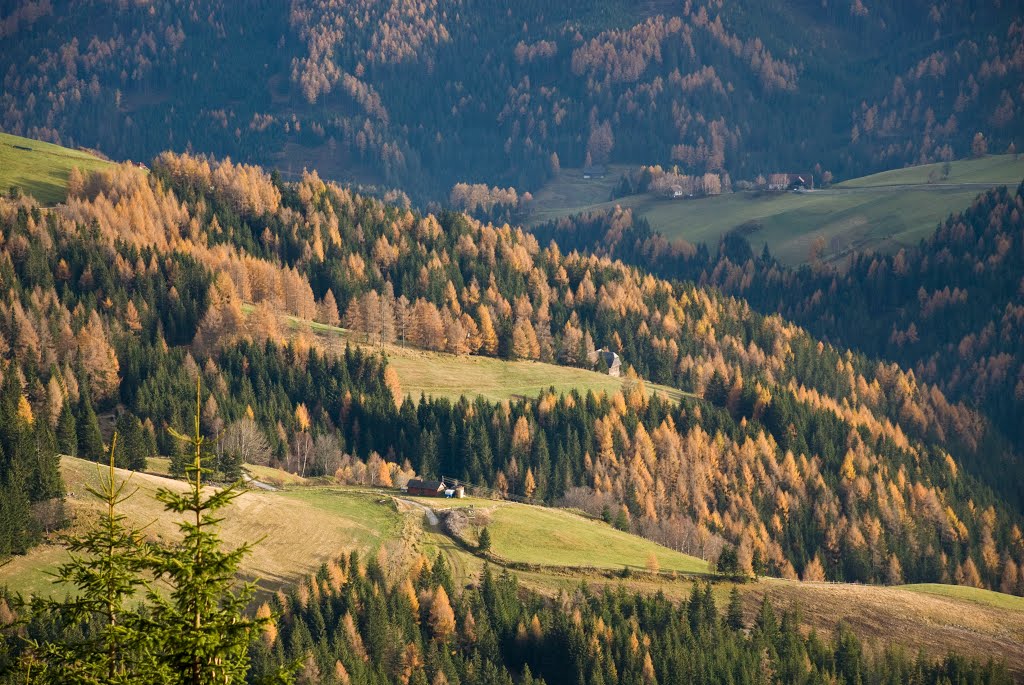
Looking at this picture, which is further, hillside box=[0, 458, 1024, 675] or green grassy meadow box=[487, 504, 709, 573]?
green grassy meadow box=[487, 504, 709, 573]

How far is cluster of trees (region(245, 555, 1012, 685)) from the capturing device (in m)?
116

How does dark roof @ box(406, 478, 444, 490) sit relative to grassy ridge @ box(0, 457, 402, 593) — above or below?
below

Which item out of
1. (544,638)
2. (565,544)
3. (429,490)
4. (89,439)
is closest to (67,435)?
(89,439)

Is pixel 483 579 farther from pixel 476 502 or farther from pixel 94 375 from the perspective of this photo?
pixel 94 375

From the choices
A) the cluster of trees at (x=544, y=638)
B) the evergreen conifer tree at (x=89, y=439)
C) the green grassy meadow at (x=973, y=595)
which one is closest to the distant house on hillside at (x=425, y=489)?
the cluster of trees at (x=544, y=638)

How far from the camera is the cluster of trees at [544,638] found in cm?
11600

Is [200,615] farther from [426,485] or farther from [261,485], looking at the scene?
[426,485]

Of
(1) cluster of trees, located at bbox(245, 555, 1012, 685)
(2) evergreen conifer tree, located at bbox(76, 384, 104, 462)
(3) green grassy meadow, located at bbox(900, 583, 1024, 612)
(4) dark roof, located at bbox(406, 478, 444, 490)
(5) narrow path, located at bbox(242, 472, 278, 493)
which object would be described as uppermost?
(2) evergreen conifer tree, located at bbox(76, 384, 104, 462)

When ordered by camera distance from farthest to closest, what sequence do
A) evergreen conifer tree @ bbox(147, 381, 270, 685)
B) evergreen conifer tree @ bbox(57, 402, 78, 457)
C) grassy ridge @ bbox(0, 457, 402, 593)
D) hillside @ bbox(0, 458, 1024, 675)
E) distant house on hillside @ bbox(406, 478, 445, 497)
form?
evergreen conifer tree @ bbox(57, 402, 78, 457)
distant house on hillside @ bbox(406, 478, 445, 497)
hillside @ bbox(0, 458, 1024, 675)
grassy ridge @ bbox(0, 457, 402, 593)
evergreen conifer tree @ bbox(147, 381, 270, 685)

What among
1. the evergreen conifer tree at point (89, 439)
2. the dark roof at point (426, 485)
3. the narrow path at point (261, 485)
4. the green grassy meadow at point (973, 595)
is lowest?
the green grassy meadow at point (973, 595)

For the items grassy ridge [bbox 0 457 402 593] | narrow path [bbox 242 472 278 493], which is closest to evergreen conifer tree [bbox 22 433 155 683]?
grassy ridge [bbox 0 457 402 593]

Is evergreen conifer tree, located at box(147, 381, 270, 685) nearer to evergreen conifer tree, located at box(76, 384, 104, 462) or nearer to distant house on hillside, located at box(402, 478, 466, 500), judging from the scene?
distant house on hillside, located at box(402, 478, 466, 500)

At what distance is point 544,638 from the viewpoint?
12450cm

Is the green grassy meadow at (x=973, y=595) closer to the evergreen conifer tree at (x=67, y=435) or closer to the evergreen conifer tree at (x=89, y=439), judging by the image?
the evergreen conifer tree at (x=89, y=439)
